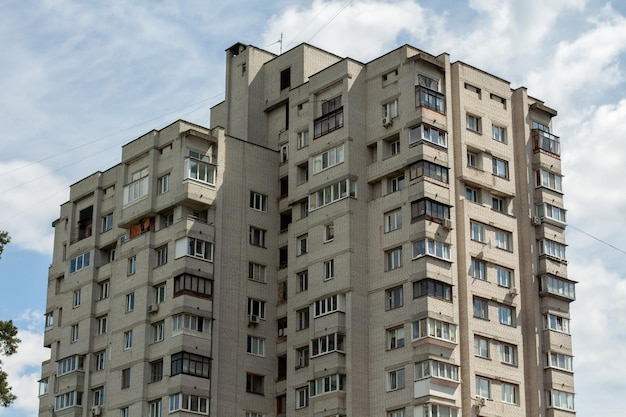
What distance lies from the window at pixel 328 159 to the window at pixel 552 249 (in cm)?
1414

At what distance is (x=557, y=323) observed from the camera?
8538 centimetres

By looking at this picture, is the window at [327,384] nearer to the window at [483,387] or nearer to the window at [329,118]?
the window at [483,387]

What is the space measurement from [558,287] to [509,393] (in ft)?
28.2

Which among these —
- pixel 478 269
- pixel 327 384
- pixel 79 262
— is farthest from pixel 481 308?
pixel 79 262

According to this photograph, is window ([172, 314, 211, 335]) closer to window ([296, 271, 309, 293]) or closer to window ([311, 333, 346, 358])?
window ([296, 271, 309, 293])

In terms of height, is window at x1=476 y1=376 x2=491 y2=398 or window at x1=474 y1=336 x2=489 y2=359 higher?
window at x1=474 y1=336 x2=489 y2=359

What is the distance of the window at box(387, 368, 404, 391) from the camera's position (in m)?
78.9

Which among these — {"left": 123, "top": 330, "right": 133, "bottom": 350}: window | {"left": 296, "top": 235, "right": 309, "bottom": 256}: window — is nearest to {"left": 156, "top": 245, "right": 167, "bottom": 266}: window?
{"left": 123, "top": 330, "right": 133, "bottom": 350}: window

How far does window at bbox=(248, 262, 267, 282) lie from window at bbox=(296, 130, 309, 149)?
834 cm

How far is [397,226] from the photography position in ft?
270

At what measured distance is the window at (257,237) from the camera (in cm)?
8946

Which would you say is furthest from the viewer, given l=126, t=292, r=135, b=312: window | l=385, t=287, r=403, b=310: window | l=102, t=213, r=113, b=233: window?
l=102, t=213, r=113, b=233: window

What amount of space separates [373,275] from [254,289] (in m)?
9.56

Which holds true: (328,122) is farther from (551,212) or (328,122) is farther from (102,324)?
(102,324)
